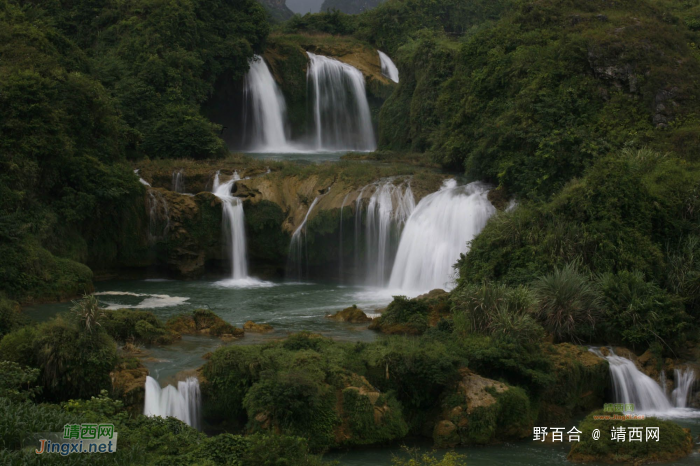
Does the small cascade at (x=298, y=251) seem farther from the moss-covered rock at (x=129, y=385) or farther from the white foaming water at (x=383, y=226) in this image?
the moss-covered rock at (x=129, y=385)

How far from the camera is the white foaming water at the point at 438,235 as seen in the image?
26.8 m

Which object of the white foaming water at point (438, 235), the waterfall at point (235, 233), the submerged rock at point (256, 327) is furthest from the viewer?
the waterfall at point (235, 233)

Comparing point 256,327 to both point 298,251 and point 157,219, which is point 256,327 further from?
point 157,219

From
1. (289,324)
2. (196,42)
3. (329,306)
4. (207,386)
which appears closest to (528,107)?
(329,306)

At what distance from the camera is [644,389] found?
16.8 meters

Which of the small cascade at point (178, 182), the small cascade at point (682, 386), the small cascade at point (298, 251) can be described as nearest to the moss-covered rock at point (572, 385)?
the small cascade at point (682, 386)

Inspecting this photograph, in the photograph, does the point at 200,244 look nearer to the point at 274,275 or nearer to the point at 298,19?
the point at 274,275


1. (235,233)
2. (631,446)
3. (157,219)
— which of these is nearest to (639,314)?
(631,446)

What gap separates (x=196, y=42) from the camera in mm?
43094

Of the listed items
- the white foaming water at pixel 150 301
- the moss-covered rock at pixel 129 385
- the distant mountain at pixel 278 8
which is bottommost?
the moss-covered rock at pixel 129 385

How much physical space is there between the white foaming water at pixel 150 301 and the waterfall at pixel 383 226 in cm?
704

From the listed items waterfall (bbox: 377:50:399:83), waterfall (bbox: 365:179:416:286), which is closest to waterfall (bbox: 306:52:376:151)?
waterfall (bbox: 377:50:399:83)

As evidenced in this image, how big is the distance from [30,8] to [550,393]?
3183 cm

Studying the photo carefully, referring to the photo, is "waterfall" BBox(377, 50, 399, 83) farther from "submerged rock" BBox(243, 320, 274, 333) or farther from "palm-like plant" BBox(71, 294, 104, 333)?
"palm-like plant" BBox(71, 294, 104, 333)
